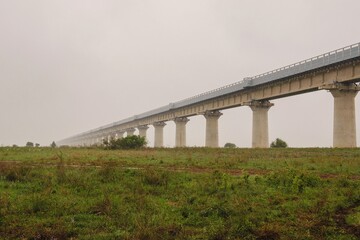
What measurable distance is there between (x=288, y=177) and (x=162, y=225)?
703cm

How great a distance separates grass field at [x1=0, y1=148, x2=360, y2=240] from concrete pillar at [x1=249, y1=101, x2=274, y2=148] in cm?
3770

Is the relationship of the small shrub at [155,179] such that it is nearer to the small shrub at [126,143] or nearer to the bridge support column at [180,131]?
the small shrub at [126,143]

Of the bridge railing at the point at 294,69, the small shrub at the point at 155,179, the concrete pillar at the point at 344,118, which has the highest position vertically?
the bridge railing at the point at 294,69

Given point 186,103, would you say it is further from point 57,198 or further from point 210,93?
point 57,198

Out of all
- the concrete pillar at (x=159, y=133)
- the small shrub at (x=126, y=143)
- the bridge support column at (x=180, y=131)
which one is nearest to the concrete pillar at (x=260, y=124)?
the small shrub at (x=126, y=143)

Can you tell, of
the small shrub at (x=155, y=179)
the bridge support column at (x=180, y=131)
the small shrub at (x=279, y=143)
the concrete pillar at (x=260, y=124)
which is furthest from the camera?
the bridge support column at (x=180, y=131)

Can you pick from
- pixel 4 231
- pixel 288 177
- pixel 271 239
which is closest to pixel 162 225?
pixel 271 239

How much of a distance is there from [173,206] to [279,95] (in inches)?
1610

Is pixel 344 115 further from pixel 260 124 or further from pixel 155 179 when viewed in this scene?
pixel 155 179

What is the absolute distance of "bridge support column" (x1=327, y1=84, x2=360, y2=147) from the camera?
124ft

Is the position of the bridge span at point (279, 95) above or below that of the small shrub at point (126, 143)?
above

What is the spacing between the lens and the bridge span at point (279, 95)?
125ft

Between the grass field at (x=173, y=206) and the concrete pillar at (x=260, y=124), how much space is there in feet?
124

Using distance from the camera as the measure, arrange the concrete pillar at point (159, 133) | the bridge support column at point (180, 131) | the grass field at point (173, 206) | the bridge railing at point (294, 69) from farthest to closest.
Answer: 1. the concrete pillar at point (159, 133)
2. the bridge support column at point (180, 131)
3. the bridge railing at point (294, 69)
4. the grass field at point (173, 206)
